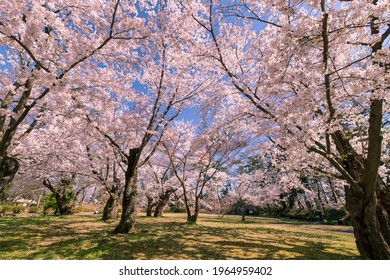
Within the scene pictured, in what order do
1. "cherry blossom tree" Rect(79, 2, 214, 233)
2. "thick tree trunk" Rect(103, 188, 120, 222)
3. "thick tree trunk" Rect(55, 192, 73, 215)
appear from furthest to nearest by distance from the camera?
"thick tree trunk" Rect(55, 192, 73, 215) < "thick tree trunk" Rect(103, 188, 120, 222) < "cherry blossom tree" Rect(79, 2, 214, 233)

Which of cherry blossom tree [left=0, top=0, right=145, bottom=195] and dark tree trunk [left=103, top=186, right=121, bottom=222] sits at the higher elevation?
cherry blossom tree [left=0, top=0, right=145, bottom=195]

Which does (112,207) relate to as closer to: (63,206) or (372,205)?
(63,206)

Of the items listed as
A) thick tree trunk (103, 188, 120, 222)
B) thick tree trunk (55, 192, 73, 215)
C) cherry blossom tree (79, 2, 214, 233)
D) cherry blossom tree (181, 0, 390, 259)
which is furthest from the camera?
thick tree trunk (55, 192, 73, 215)

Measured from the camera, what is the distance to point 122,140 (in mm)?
13742

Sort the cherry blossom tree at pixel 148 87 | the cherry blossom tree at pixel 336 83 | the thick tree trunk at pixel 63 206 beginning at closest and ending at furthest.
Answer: the cherry blossom tree at pixel 336 83
the cherry blossom tree at pixel 148 87
the thick tree trunk at pixel 63 206

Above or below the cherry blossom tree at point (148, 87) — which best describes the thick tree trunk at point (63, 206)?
below

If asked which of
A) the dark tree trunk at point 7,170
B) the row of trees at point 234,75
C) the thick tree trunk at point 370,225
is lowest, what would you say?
the thick tree trunk at point 370,225

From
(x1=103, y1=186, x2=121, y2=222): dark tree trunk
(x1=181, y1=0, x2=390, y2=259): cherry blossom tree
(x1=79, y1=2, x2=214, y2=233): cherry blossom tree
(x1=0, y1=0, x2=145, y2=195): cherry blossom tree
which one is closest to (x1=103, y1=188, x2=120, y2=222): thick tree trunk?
(x1=103, y1=186, x2=121, y2=222): dark tree trunk

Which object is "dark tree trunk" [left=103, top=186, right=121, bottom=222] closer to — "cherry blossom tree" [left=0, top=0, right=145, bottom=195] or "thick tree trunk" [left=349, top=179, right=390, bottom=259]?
"cherry blossom tree" [left=0, top=0, right=145, bottom=195]

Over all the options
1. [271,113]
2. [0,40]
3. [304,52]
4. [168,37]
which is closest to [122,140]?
[168,37]

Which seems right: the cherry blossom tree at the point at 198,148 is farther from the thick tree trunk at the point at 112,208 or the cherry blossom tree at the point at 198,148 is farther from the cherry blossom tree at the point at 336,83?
the cherry blossom tree at the point at 336,83

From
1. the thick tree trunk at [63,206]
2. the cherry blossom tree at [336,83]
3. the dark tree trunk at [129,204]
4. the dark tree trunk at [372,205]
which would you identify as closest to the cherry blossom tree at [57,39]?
the cherry blossom tree at [336,83]

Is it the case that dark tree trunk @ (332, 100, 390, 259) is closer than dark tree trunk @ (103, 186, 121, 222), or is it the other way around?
dark tree trunk @ (332, 100, 390, 259)
